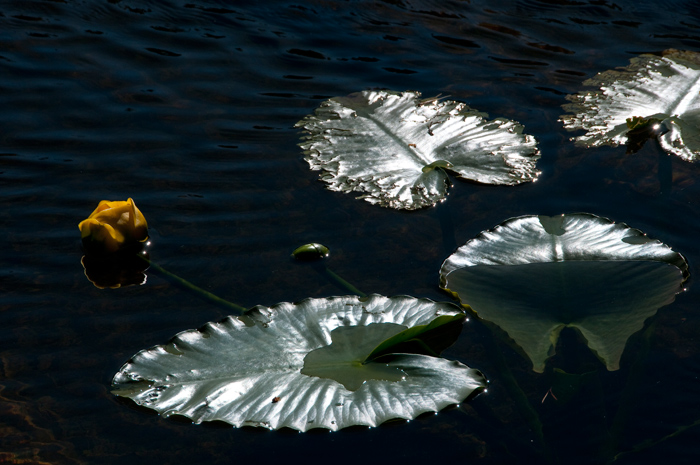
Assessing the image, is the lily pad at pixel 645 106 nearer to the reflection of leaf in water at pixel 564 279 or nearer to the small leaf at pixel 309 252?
the reflection of leaf in water at pixel 564 279

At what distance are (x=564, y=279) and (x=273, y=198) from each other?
0.89m

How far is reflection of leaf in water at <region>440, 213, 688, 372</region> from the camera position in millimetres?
1379

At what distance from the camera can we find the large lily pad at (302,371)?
1.20 m

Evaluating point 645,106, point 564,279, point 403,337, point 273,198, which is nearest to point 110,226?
point 273,198

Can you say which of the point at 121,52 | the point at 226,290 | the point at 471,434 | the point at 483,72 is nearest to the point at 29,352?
the point at 226,290

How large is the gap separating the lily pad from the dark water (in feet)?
0.26

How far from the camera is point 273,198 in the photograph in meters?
1.97

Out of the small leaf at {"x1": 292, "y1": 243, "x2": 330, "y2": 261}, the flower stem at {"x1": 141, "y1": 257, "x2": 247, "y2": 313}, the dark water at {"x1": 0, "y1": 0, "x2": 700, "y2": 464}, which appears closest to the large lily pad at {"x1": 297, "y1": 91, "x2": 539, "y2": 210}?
the dark water at {"x1": 0, "y1": 0, "x2": 700, "y2": 464}

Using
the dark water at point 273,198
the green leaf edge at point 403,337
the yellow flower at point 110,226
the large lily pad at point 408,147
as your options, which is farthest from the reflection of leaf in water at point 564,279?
the yellow flower at point 110,226

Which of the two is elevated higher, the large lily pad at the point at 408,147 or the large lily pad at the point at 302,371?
the large lily pad at the point at 408,147

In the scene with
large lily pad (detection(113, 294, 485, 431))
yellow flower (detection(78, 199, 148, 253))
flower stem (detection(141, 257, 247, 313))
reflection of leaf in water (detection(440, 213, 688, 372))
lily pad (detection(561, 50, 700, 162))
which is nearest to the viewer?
large lily pad (detection(113, 294, 485, 431))

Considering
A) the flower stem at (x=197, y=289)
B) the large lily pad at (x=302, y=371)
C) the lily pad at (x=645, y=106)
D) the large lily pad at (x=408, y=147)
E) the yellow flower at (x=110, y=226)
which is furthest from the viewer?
the lily pad at (x=645, y=106)

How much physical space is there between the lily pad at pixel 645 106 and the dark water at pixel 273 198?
0.08m

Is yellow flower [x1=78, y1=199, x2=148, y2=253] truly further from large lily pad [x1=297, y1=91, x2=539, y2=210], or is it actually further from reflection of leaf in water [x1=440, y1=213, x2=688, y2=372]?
reflection of leaf in water [x1=440, y1=213, x2=688, y2=372]
